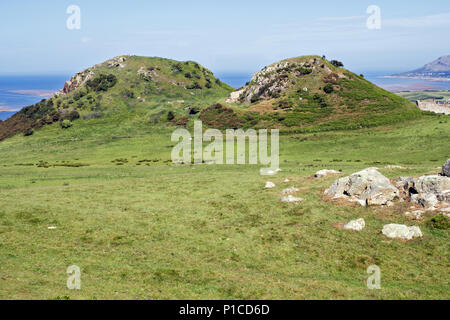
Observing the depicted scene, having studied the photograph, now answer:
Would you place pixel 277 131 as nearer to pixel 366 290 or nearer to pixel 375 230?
pixel 375 230

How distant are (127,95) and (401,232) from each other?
15778 cm

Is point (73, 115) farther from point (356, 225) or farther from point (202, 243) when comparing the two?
point (356, 225)

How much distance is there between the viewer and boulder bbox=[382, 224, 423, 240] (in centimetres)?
2633

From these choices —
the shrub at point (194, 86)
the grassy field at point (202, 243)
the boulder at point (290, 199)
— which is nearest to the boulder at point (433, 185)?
the grassy field at point (202, 243)

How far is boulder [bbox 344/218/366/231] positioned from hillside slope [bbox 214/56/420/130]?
76064 mm

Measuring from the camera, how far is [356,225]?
28875mm

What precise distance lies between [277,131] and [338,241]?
78286mm

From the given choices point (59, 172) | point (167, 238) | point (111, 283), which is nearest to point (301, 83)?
point (59, 172)

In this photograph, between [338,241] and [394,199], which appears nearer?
[338,241]

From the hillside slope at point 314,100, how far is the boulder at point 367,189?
226ft

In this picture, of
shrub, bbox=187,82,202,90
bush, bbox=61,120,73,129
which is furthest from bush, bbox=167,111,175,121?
shrub, bbox=187,82,202,90

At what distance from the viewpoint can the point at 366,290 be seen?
65.7 ft

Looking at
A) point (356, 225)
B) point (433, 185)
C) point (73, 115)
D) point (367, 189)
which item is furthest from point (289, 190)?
point (73, 115)

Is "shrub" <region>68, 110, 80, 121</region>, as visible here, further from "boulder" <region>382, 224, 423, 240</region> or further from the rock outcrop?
"boulder" <region>382, 224, 423, 240</region>
